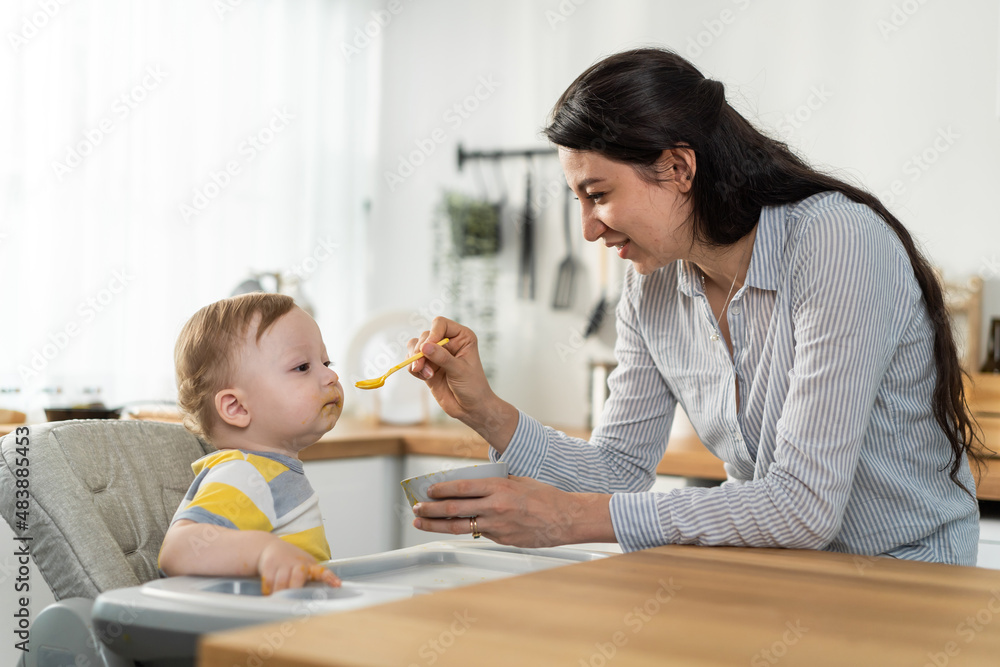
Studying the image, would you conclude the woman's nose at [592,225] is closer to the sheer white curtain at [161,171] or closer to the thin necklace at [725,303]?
the thin necklace at [725,303]

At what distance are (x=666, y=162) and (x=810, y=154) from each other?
1455 mm

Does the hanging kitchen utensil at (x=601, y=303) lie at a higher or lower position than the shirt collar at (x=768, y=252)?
lower

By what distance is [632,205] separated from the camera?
1.24 metres

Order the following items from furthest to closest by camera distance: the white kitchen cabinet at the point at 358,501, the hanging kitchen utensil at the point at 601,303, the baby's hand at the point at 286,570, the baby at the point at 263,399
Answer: the hanging kitchen utensil at the point at 601,303, the white kitchen cabinet at the point at 358,501, the baby at the point at 263,399, the baby's hand at the point at 286,570

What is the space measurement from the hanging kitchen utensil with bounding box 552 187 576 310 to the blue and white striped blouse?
141 centimetres

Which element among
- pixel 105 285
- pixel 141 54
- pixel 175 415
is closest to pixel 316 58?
pixel 141 54

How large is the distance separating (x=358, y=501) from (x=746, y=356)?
122 cm

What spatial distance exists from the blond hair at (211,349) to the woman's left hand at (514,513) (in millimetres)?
303

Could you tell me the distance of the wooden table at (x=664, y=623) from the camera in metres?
0.61

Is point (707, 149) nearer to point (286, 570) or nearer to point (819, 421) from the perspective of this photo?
point (819, 421)

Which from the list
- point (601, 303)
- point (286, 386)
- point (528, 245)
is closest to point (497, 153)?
point (528, 245)

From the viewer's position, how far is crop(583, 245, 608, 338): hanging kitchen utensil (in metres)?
2.78

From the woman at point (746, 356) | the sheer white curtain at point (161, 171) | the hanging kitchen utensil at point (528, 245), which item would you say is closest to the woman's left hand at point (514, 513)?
the woman at point (746, 356)

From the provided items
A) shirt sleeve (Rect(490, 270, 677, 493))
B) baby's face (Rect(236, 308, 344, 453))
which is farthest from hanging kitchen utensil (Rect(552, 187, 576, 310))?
baby's face (Rect(236, 308, 344, 453))
